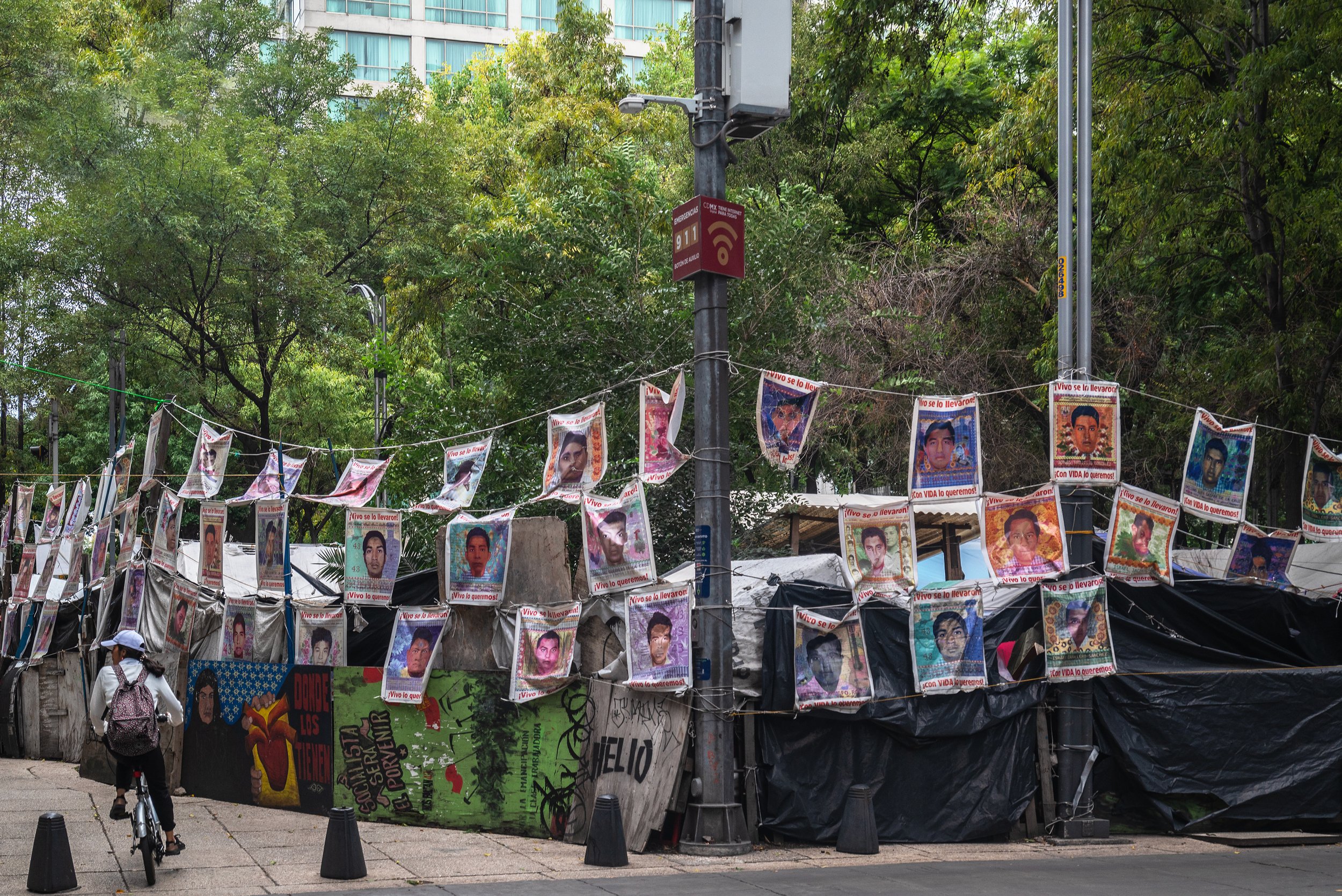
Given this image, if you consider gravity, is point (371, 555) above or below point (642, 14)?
below

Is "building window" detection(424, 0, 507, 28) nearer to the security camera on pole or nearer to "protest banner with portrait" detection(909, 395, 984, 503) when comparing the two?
the security camera on pole

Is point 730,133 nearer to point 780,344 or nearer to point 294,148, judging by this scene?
point 780,344

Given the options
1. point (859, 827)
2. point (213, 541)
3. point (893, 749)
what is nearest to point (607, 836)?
point (859, 827)

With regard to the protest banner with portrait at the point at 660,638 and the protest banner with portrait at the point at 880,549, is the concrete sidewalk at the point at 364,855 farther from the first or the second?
the protest banner with portrait at the point at 880,549

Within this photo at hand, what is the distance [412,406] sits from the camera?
19547mm

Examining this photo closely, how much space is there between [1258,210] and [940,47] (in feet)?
14.2

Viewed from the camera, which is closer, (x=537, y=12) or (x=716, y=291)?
(x=716, y=291)

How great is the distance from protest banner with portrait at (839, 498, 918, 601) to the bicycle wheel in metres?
5.86

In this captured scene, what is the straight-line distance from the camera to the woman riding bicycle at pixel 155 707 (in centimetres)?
914

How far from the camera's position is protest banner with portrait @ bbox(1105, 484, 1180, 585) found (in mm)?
10719

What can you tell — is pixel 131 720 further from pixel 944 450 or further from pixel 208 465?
pixel 944 450

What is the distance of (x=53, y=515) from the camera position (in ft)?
57.7

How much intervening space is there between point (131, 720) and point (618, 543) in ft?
13.5

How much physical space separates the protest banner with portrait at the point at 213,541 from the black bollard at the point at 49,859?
472 cm
